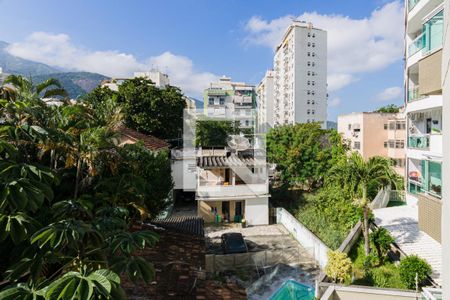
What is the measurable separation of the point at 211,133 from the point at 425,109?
104 ft

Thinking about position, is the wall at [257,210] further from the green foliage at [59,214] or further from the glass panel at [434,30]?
the glass panel at [434,30]

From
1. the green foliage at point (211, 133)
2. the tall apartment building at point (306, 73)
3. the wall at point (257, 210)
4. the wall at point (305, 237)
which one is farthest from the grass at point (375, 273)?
the tall apartment building at point (306, 73)

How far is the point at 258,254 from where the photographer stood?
633 inches

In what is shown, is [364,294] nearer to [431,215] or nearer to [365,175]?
[431,215]

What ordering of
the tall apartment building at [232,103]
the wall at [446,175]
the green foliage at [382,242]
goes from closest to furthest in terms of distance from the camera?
the wall at [446,175] → the green foliage at [382,242] → the tall apartment building at [232,103]

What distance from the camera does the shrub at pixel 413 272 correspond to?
35.2 feet

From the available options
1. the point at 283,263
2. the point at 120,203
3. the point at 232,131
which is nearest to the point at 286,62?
the point at 232,131

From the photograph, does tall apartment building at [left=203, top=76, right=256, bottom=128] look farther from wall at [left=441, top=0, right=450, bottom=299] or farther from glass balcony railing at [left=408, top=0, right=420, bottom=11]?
wall at [left=441, top=0, right=450, bottom=299]

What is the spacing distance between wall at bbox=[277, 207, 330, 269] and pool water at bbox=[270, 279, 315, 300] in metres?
2.78

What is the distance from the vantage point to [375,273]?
12.3 metres

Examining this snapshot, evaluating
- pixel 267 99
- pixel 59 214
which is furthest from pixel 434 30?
pixel 267 99

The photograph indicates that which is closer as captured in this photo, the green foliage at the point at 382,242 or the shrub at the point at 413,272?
the shrub at the point at 413,272

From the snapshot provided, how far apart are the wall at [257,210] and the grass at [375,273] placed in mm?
9416

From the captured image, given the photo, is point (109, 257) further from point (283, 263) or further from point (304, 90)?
point (304, 90)
